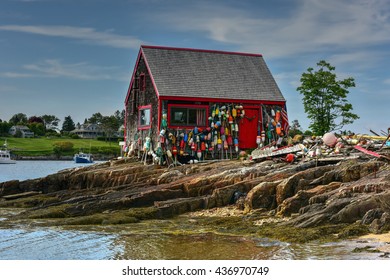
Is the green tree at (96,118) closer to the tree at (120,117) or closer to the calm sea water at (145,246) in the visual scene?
the tree at (120,117)

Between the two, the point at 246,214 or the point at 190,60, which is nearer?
the point at 246,214

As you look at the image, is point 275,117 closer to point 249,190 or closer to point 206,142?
point 206,142

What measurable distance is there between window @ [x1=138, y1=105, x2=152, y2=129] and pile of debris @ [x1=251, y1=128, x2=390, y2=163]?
25.4 feet

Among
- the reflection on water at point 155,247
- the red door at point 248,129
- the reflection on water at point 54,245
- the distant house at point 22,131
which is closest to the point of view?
the reflection on water at point 155,247

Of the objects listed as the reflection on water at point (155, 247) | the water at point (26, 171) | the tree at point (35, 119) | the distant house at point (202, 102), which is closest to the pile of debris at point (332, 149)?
the distant house at point (202, 102)

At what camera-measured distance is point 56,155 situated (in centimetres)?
12088

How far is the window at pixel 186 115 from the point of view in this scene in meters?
34.4

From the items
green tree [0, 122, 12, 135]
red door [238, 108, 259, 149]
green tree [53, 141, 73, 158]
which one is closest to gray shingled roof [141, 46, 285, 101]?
red door [238, 108, 259, 149]

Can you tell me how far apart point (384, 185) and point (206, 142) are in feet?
55.3

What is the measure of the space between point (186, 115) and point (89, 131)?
400ft

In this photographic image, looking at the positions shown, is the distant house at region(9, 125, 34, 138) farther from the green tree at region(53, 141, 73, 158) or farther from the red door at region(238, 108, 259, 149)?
the red door at region(238, 108, 259, 149)

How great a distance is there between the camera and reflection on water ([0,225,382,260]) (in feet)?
48.4

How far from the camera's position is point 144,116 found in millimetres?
36906
